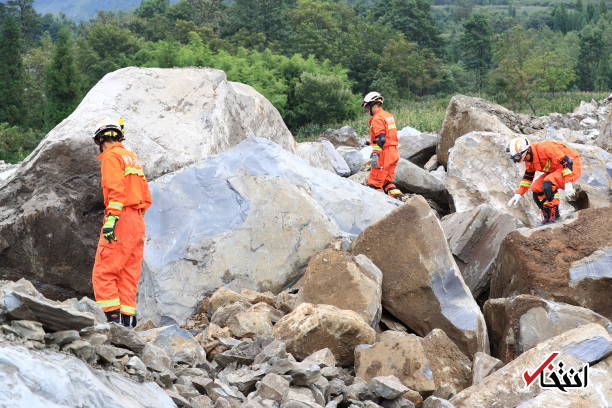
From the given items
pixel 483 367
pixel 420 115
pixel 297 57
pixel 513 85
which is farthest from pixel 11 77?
pixel 483 367

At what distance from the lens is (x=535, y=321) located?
5.91 meters

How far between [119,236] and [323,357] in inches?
91.4

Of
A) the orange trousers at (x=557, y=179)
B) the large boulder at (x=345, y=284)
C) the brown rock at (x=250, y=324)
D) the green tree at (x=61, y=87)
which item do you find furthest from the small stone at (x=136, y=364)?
the green tree at (x=61, y=87)

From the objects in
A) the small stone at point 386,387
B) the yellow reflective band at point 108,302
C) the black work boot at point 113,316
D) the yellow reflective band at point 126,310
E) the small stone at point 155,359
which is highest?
the small stone at point 155,359

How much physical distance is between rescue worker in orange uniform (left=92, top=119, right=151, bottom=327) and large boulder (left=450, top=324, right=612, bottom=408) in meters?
3.10

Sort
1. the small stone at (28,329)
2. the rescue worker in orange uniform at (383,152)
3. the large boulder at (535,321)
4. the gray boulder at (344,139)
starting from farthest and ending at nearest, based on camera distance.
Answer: the gray boulder at (344,139) → the rescue worker in orange uniform at (383,152) → the large boulder at (535,321) → the small stone at (28,329)

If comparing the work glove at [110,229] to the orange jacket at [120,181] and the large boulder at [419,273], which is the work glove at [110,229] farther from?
the large boulder at [419,273]

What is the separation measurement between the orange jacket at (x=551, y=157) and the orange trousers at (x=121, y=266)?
18.0 ft

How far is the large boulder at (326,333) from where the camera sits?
222 inches

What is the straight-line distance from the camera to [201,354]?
5.32 meters

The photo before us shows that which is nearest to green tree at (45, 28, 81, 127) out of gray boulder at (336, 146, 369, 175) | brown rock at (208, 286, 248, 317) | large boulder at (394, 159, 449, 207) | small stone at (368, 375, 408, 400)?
gray boulder at (336, 146, 369, 175)

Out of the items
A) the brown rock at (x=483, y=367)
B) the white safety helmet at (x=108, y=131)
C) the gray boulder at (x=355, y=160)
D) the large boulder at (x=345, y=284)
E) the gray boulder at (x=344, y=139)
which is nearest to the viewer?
the brown rock at (x=483, y=367)

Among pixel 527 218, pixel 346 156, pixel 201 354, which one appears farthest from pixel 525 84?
pixel 201 354

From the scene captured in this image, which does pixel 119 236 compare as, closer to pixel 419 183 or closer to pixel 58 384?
pixel 58 384
